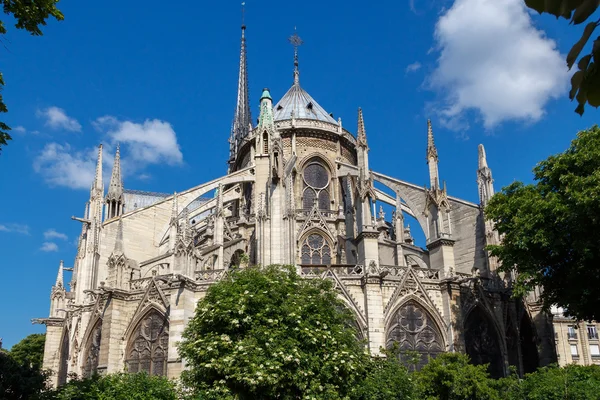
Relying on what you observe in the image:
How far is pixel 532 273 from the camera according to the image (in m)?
23.0

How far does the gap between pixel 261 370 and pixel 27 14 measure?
1112 cm

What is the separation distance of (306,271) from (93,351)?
38.5 ft

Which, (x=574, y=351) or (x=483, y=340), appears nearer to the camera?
(x=483, y=340)

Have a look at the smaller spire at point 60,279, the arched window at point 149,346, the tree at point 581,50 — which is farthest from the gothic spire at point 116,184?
the tree at point 581,50

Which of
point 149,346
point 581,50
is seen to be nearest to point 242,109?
point 149,346

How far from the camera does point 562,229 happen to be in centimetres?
2220

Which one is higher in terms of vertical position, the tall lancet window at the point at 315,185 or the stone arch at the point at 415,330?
the tall lancet window at the point at 315,185

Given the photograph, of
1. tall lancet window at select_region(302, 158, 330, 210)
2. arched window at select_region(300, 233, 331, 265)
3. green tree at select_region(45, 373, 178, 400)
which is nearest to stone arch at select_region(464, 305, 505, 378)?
arched window at select_region(300, 233, 331, 265)

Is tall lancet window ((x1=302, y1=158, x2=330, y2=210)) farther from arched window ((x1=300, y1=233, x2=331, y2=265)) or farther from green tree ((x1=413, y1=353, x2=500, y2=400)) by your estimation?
green tree ((x1=413, y1=353, x2=500, y2=400))

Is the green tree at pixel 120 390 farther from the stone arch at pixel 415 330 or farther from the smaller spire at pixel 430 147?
the smaller spire at pixel 430 147

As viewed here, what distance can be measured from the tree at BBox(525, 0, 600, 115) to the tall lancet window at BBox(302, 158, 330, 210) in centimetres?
3782

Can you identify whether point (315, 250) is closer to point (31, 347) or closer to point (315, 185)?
point (315, 185)

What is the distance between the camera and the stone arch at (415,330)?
90.9ft

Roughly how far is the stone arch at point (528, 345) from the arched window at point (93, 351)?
2181cm
